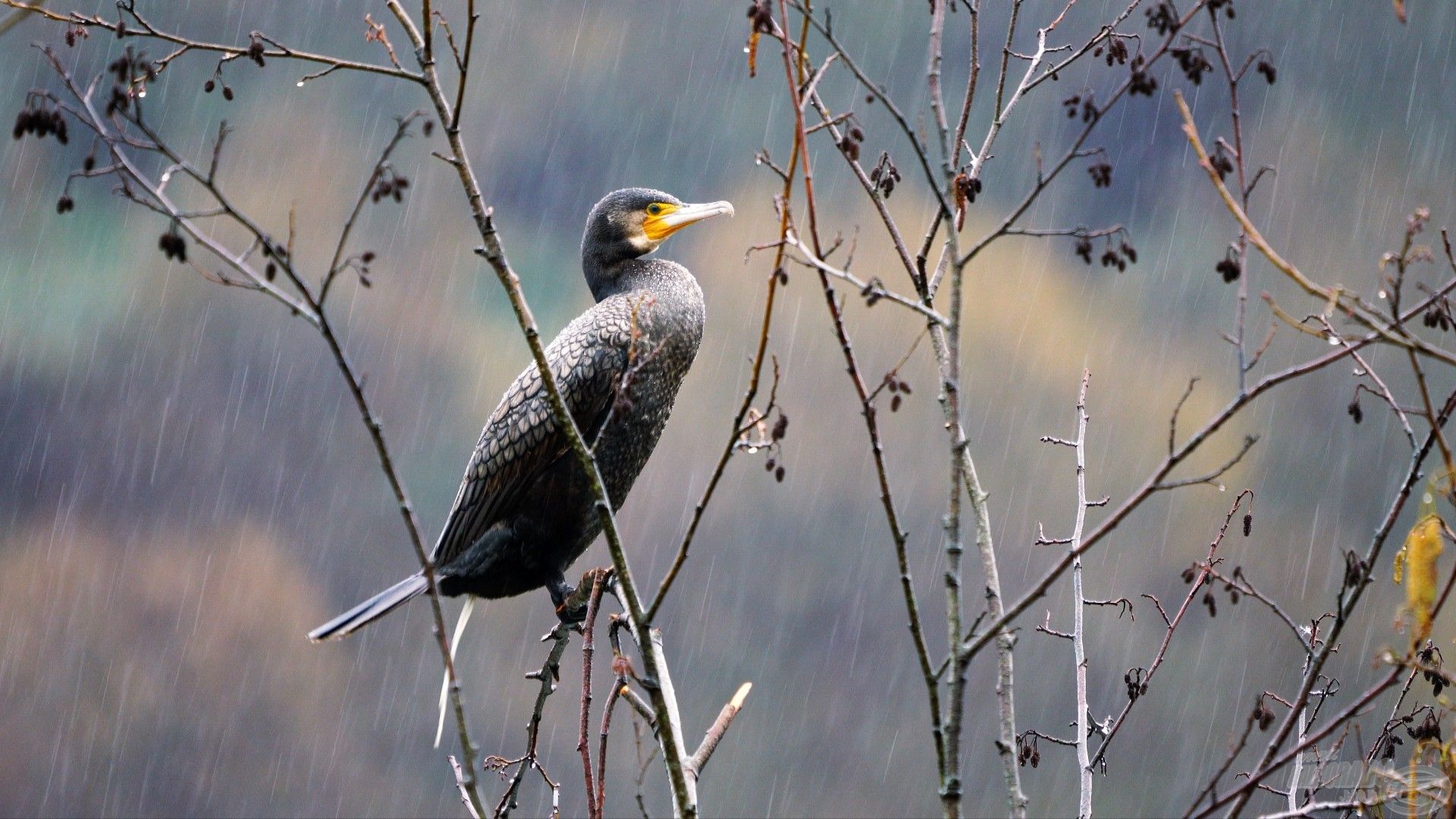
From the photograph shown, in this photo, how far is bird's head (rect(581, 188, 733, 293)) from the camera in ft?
7.61

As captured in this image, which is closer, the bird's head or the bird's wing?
the bird's wing

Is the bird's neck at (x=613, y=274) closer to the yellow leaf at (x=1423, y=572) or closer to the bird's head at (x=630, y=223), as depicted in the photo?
the bird's head at (x=630, y=223)

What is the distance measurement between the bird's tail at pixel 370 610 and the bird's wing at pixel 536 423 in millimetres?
185

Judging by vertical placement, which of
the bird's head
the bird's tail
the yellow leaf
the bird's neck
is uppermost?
A: the bird's head

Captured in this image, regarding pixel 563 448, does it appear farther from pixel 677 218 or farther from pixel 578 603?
pixel 677 218

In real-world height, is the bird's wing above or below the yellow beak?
below

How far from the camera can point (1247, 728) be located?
3.37 feet

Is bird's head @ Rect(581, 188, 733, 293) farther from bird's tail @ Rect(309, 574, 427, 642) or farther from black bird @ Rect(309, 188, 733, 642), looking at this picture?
bird's tail @ Rect(309, 574, 427, 642)

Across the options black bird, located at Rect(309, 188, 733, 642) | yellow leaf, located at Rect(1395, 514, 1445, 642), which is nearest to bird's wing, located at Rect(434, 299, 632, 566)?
black bird, located at Rect(309, 188, 733, 642)

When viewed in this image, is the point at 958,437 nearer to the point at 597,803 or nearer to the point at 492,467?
the point at 597,803

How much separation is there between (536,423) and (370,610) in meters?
0.44

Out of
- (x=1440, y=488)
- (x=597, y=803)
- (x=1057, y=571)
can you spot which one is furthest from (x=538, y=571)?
(x=1440, y=488)

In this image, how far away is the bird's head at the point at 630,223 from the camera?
2.32 metres

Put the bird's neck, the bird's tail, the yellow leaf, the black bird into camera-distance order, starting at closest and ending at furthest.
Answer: the yellow leaf < the bird's tail < the black bird < the bird's neck
